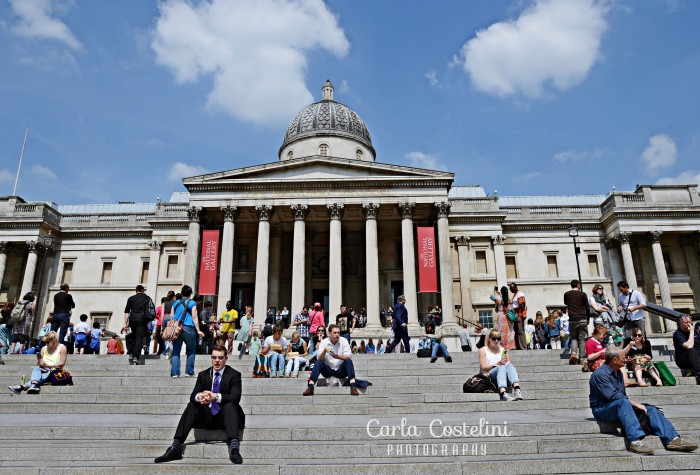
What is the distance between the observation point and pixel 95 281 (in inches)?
1403

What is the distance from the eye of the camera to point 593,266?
1364 inches

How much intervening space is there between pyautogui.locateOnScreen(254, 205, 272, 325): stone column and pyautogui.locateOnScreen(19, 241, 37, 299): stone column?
16.9 m

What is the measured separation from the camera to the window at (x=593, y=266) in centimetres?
3445

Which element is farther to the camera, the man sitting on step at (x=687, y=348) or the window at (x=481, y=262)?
the window at (x=481, y=262)

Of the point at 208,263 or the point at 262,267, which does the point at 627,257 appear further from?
the point at 208,263

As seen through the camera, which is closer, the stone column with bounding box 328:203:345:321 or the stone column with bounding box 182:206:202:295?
the stone column with bounding box 328:203:345:321

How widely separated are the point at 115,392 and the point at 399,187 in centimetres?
2118

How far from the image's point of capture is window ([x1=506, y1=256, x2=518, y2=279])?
35094mm

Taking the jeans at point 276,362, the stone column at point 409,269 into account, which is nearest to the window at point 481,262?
the stone column at point 409,269

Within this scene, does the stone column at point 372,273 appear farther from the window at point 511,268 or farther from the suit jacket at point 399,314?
the window at point 511,268

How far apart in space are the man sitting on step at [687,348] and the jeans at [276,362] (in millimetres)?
9098

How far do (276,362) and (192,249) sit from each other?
1751 cm

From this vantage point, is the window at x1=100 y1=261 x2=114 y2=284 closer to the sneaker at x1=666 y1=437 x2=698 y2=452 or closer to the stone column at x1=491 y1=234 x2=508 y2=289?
the stone column at x1=491 y1=234 x2=508 y2=289

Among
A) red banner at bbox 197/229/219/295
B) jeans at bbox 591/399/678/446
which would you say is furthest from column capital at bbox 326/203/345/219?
jeans at bbox 591/399/678/446
